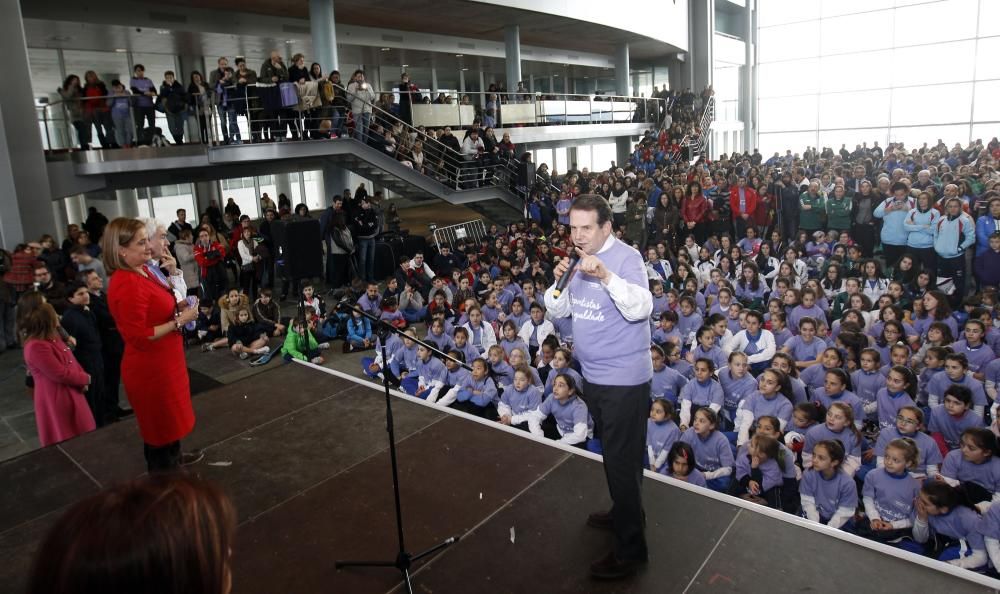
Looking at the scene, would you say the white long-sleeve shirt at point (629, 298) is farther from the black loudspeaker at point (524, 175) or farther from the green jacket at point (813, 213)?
the black loudspeaker at point (524, 175)

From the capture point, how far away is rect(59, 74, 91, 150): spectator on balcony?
405 inches

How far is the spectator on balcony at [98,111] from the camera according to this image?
10320mm

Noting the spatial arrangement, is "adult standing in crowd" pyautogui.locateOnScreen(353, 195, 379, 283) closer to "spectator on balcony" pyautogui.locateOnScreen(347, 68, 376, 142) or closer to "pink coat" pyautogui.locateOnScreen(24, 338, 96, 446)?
"spectator on balcony" pyautogui.locateOnScreen(347, 68, 376, 142)

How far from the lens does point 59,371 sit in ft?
14.9

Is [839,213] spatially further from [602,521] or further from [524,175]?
[602,521]

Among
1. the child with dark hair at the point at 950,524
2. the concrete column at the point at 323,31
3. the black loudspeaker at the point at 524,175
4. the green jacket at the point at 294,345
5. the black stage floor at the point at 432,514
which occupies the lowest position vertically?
the child with dark hair at the point at 950,524

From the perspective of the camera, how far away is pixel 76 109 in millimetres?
10344

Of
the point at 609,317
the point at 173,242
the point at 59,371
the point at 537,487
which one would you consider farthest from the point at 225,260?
the point at 609,317

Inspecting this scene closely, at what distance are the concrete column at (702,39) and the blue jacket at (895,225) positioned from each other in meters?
18.3

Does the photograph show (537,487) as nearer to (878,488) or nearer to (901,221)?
(878,488)

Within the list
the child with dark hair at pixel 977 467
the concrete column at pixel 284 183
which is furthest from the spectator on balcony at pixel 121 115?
the child with dark hair at pixel 977 467

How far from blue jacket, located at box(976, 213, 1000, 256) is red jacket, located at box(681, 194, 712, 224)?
13.3ft

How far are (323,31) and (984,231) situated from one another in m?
11.7

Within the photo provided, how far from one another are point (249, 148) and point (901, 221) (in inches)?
395
